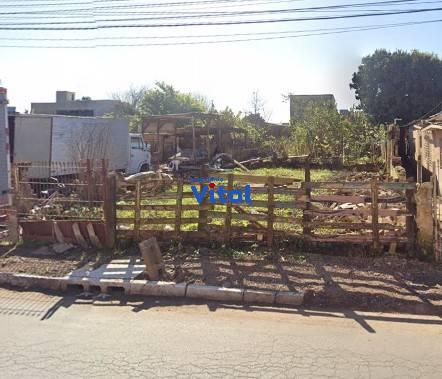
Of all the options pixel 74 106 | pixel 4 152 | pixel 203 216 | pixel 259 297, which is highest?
pixel 74 106

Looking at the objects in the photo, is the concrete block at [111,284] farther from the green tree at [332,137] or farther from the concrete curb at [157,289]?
the green tree at [332,137]

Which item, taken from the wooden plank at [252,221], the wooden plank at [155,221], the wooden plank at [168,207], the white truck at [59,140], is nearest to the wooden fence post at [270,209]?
the wooden plank at [252,221]

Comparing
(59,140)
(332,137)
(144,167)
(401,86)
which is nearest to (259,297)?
(59,140)

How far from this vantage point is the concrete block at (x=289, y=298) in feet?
19.3

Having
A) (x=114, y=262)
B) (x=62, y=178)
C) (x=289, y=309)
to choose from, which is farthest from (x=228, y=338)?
(x=62, y=178)

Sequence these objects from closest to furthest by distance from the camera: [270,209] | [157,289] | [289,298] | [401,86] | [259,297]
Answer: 1. [289,298]
2. [259,297]
3. [157,289]
4. [270,209]
5. [401,86]

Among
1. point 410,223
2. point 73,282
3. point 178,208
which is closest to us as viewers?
point 73,282

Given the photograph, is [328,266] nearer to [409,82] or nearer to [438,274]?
[438,274]

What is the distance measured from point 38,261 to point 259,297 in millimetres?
3870

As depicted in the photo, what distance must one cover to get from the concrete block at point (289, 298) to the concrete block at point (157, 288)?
127cm

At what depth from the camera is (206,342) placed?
4.62 metres

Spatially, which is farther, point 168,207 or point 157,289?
point 168,207

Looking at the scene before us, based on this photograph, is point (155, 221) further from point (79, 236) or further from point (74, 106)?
point (74, 106)

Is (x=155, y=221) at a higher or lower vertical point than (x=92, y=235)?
higher
